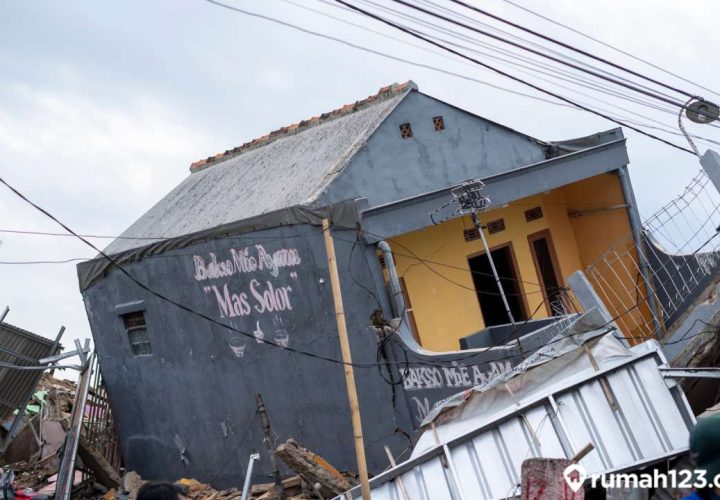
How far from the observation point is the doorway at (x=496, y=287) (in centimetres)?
1636

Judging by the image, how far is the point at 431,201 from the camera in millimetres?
13258

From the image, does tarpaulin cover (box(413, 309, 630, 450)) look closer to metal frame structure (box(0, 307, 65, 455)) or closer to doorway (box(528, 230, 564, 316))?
doorway (box(528, 230, 564, 316))

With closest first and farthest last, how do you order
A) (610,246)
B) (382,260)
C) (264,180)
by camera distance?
1. (382,260)
2. (264,180)
3. (610,246)

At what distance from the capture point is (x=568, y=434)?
29.5 ft

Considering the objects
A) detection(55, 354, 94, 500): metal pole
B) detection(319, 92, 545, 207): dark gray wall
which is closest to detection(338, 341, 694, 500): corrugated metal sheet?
detection(319, 92, 545, 207): dark gray wall

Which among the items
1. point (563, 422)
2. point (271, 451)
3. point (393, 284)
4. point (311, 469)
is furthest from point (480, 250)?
point (563, 422)

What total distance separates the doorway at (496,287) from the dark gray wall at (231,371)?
413cm

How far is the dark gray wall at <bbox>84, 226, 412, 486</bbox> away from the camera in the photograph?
41.3 feet

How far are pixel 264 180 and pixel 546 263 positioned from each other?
18.9 ft

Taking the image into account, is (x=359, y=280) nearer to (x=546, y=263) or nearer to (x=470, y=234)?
(x=470, y=234)

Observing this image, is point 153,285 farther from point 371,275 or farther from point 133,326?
point 371,275

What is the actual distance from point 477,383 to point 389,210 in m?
2.73

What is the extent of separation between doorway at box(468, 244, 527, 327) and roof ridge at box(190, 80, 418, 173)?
10.9 ft

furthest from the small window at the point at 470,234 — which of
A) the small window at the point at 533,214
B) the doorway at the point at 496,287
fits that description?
the small window at the point at 533,214
